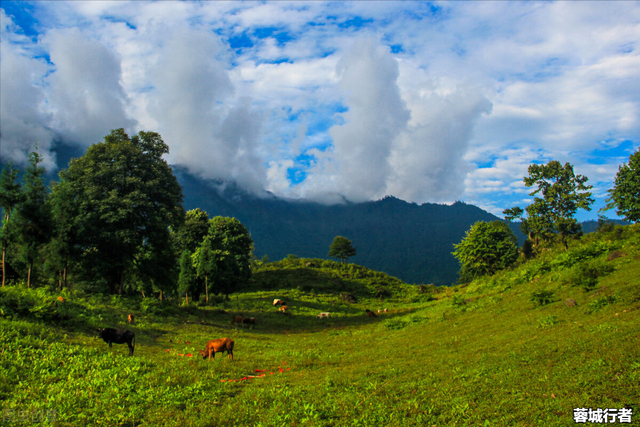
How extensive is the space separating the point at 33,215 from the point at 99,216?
452cm

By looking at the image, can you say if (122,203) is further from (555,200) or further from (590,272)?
(555,200)

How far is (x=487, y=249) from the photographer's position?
42219mm

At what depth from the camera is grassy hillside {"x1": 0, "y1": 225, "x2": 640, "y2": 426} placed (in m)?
6.73

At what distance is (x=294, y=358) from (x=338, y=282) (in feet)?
169

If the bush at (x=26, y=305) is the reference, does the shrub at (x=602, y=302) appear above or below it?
above

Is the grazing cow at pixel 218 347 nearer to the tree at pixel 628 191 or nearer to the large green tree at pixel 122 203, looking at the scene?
the large green tree at pixel 122 203

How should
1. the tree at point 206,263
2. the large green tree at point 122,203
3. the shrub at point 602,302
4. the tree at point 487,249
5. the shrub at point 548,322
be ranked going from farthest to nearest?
the tree at point 206,263
the tree at point 487,249
the large green tree at point 122,203
the shrub at point 548,322
the shrub at point 602,302

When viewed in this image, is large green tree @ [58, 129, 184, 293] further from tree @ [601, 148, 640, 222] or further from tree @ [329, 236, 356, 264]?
tree @ [329, 236, 356, 264]

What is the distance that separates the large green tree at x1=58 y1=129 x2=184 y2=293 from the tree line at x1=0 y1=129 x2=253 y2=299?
8 centimetres

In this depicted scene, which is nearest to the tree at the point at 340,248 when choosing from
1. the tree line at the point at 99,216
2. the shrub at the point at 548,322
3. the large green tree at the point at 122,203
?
the tree line at the point at 99,216

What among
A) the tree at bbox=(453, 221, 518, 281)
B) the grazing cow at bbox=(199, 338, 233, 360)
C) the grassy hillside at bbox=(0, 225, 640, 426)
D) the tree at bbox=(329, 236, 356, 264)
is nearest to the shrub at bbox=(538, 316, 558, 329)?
the grassy hillside at bbox=(0, 225, 640, 426)

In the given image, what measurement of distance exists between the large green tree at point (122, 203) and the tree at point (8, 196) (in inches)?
157

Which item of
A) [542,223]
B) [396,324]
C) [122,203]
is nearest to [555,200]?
[542,223]

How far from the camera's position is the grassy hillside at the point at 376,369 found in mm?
6734
